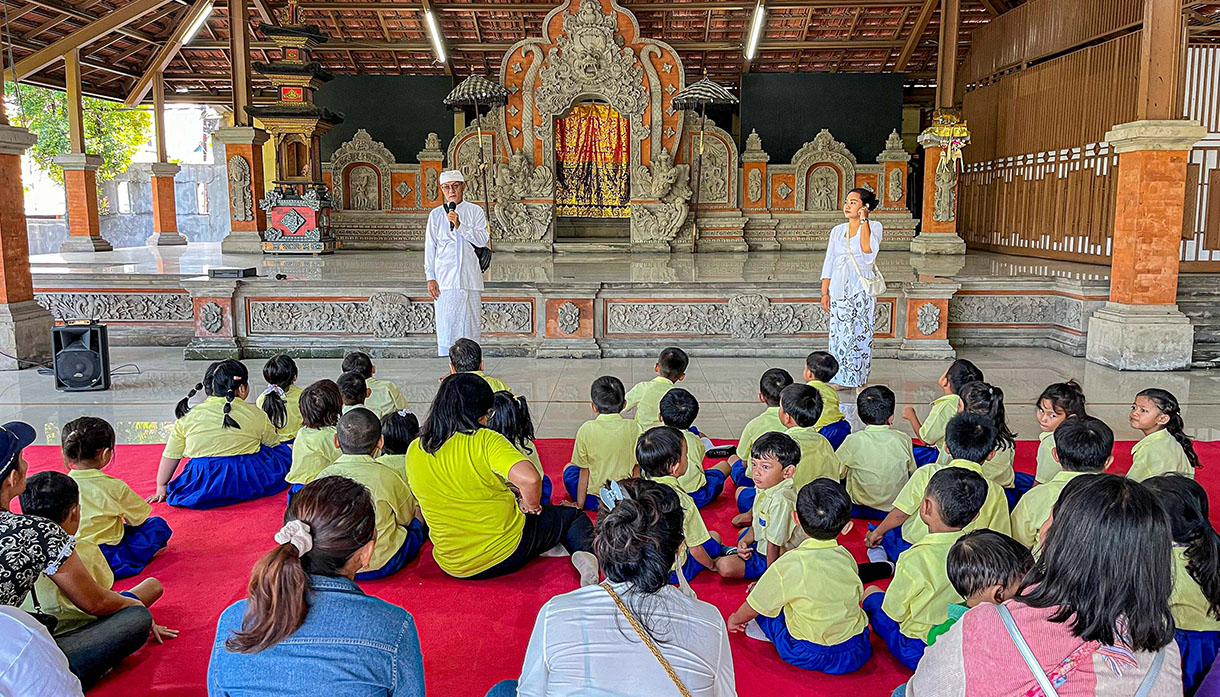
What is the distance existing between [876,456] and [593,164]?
11685 millimetres

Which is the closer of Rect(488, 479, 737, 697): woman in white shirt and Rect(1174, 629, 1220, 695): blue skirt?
Rect(488, 479, 737, 697): woman in white shirt

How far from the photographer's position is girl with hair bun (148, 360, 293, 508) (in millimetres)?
4172

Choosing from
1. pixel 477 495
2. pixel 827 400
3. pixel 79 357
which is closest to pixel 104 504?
pixel 477 495

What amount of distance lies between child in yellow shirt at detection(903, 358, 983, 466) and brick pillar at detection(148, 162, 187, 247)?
53.5 feet

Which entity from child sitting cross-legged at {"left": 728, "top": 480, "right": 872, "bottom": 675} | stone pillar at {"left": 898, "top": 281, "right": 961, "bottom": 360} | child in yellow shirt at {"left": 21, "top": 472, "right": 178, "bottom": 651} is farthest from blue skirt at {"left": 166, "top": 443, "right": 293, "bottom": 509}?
stone pillar at {"left": 898, "top": 281, "right": 961, "bottom": 360}

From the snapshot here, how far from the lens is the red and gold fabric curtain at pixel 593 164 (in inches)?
581

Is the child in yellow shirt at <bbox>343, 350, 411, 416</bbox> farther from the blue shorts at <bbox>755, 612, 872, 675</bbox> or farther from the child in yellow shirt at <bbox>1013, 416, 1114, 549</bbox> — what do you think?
the child in yellow shirt at <bbox>1013, 416, 1114, 549</bbox>

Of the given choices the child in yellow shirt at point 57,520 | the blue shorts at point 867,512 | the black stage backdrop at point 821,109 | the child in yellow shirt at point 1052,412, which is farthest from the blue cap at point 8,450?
the black stage backdrop at point 821,109

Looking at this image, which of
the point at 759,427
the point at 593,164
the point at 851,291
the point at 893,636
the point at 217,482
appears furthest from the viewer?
the point at 593,164

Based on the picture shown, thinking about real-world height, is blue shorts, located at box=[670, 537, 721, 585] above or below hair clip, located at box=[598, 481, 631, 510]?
below

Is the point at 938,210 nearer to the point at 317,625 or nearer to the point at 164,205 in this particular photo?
the point at 317,625

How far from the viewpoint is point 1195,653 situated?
2.48 m

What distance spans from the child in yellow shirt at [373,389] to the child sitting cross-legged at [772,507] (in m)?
2.29

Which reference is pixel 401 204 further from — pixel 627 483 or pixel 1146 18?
pixel 627 483
